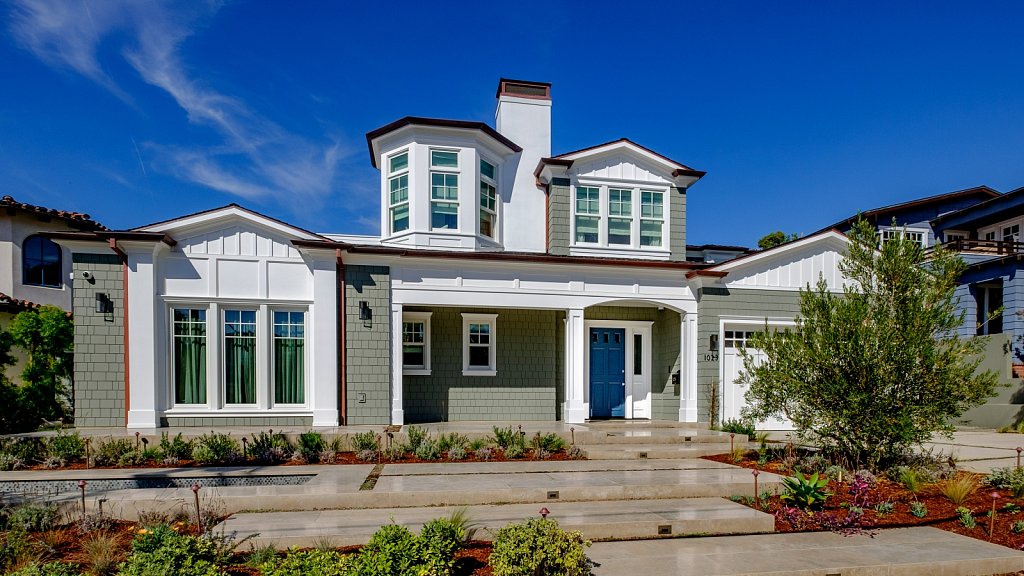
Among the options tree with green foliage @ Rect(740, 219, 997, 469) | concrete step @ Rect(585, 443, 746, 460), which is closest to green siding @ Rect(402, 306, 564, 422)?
concrete step @ Rect(585, 443, 746, 460)

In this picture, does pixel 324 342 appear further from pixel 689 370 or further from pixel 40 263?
pixel 40 263

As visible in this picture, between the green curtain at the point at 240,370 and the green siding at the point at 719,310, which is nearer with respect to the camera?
the green curtain at the point at 240,370

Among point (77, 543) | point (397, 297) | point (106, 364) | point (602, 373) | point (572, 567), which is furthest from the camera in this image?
point (602, 373)

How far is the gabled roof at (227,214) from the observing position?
11.2 metres

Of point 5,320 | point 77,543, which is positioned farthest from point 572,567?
point 5,320

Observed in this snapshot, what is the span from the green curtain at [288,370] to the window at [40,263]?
1188 cm

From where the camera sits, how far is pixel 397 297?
1214 cm

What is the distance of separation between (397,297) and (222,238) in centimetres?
371

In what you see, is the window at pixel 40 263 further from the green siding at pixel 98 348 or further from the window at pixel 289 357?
the window at pixel 289 357

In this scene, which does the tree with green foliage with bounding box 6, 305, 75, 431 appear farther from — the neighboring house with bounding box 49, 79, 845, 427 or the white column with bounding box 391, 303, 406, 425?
the white column with bounding box 391, 303, 406, 425

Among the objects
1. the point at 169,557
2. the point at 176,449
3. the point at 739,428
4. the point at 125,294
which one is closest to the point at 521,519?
the point at 169,557

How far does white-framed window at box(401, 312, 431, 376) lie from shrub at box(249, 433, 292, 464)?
4.00 meters

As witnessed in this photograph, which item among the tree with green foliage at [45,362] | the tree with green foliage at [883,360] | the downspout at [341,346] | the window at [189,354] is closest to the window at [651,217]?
the tree with green foliage at [883,360]

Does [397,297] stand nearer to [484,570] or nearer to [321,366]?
[321,366]
